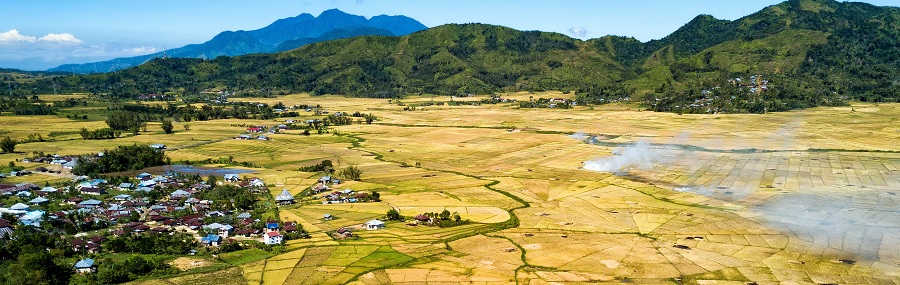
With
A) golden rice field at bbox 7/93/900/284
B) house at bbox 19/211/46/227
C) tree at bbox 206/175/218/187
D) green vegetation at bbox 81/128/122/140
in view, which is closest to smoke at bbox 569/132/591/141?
golden rice field at bbox 7/93/900/284

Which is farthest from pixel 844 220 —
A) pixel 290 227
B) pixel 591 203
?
pixel 290 227

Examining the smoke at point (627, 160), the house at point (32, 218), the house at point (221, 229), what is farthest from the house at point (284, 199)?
the smoke at point (627, 160)

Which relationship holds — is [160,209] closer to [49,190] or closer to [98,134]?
[49,190]

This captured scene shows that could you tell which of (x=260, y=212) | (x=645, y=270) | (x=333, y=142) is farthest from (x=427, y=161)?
(x=645, y=270)

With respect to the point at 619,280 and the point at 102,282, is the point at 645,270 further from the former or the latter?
the point at 102,282

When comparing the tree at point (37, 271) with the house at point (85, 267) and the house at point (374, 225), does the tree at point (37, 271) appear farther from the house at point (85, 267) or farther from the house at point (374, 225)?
the house at point (374, 225)

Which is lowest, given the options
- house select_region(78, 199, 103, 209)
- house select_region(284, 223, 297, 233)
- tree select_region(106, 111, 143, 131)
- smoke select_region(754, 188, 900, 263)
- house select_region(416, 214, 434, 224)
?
house select_region(416, 214, 434, 224)

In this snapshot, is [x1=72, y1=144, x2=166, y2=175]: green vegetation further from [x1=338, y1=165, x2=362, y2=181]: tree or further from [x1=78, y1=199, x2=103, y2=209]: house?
[x1=338, y1=165, x2=362, y2=181]: tree
